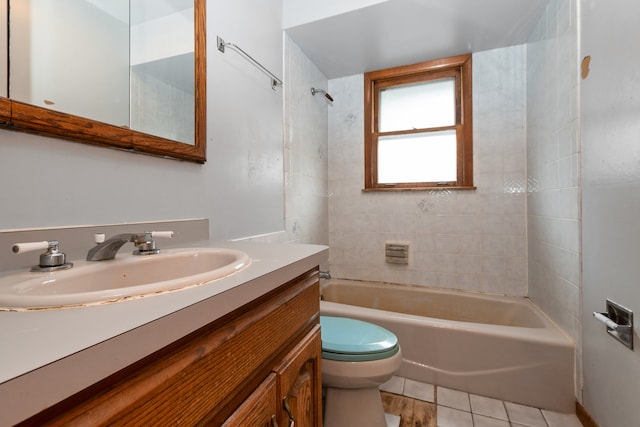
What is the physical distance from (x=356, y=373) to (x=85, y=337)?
104 cm

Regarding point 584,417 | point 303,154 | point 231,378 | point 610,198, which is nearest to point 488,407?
point 584,417

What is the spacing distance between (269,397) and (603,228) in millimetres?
1326

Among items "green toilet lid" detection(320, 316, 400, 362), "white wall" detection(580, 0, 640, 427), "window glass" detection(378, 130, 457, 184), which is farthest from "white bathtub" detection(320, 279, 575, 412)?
"window glass" detection(378, 130, 457, 184)

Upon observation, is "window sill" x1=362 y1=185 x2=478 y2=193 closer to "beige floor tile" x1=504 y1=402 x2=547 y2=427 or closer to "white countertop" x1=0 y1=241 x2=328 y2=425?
"beige floor tile" x1=504 y1=402 x2=547 y2=427

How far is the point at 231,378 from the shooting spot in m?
0.47

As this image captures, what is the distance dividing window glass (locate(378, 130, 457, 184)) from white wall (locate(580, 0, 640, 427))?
102cm

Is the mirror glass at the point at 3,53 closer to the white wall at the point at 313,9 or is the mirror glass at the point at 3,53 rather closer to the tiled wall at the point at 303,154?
the tiled wall at the point at 303,154

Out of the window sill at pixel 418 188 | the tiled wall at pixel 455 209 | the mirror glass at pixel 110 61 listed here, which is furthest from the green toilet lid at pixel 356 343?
the window sill at pixel 418 188

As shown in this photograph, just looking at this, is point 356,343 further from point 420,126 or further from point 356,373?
point 420,126

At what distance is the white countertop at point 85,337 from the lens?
0.74 ft

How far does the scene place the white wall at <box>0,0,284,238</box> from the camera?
2.27 feet

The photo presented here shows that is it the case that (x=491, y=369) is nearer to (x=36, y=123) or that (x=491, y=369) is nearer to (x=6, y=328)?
(x=6, y=328)

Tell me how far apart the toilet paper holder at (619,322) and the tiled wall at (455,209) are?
3.47 ft

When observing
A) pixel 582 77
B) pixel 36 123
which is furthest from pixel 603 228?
pixel 36 123
